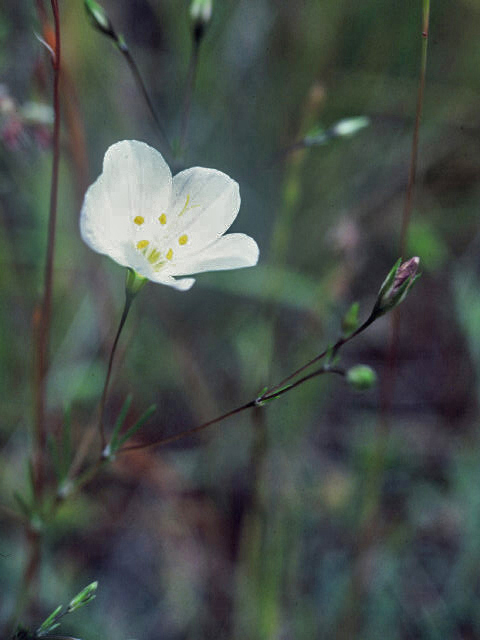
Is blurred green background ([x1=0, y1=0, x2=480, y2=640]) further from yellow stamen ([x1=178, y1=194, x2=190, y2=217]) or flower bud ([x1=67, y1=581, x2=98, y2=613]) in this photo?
flower bud ([x1=67, y1=581, x2=98, y2=613])

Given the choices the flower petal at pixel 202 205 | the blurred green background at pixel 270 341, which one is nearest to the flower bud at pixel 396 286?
the flower petal at pixel 202 205

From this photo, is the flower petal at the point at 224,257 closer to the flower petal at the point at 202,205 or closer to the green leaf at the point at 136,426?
the flower petal at the point at 202,205

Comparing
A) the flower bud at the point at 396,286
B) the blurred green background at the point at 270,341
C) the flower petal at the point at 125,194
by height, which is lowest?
the blurred green background at the point at 270,341

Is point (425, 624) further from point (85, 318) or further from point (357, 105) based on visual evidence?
point (357, 105)

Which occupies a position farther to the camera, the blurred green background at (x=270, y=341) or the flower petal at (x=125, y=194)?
the blurred green background at (x=270, y=341)

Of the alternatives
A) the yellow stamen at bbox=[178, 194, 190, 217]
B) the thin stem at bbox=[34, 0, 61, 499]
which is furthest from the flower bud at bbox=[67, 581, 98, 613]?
the yellow stamen at bbox=[178, 194, 190, 217]

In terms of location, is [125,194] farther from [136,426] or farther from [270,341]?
[270,341]
